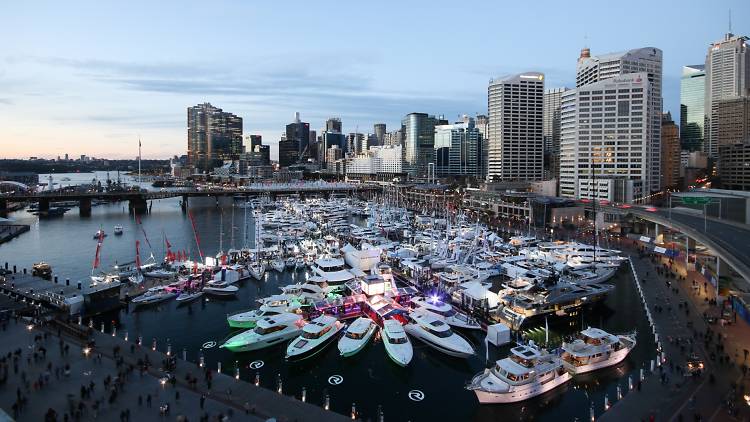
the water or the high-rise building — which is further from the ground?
the high-rise building

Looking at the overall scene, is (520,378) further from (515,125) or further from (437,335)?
(515,125)

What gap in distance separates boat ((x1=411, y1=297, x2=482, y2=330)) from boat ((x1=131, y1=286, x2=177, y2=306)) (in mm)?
16792

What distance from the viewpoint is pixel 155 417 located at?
14852 mm

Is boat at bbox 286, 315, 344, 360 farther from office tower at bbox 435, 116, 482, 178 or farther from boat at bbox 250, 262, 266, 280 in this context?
office tower at bbox 435, 116, 482, 178

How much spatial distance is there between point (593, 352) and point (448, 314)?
26.3 ft

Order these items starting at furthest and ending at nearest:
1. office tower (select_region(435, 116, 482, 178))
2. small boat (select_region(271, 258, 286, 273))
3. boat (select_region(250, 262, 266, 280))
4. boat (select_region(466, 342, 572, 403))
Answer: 1. office tower (select_region(435, 116, 482, 178))
2. small boat (select_region(271, 258, 286, 273))
3. boat (select_region(250, 262, 266, 280))
4. boat (select_region(466, 342, 572, 403))

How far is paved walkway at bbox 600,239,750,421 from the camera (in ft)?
51.2

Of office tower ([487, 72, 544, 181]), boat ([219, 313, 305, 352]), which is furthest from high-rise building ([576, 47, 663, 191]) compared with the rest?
boat ([219, 313, 305, 352])

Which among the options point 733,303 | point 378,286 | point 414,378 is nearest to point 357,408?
point 414,378

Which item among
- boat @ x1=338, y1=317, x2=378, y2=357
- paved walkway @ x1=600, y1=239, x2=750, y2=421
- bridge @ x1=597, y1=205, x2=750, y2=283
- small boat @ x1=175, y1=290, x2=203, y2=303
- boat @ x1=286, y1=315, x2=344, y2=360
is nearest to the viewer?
paved walkway @ x1=600, y1=239, x2=750, y2=421

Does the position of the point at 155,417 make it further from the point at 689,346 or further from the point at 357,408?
the point at 689,346

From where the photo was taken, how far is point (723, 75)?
175000 millimetres

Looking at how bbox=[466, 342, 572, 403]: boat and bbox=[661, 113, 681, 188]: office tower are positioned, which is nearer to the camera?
bbox=[466, 342, 572, 403]: boat

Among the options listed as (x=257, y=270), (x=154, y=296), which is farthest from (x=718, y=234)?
(x=154, y=296)
